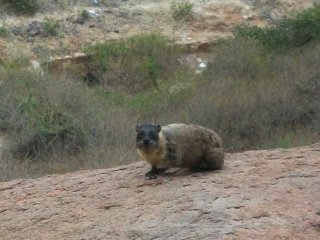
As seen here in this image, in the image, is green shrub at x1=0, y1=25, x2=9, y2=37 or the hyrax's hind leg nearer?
the hyrax's hind leg

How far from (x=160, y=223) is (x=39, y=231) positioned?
1172 millimetres

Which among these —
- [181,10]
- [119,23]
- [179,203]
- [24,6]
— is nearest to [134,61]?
[119,23]

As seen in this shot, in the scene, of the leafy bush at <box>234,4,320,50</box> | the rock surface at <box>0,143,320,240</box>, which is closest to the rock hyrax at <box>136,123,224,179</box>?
the rock surface at <box>0,143,320,240</box>

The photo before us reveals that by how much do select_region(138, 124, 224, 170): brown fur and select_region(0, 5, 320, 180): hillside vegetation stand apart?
240 inches

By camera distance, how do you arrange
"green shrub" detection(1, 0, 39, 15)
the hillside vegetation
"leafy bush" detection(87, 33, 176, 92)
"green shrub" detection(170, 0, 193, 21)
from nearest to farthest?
the hillside vegetation
"leafy bush" detection(87, 33, 176, 92)
"green shrub" detection(1, 0, 39, 15)
"green shrub" detection(170, 0, 193, 21)

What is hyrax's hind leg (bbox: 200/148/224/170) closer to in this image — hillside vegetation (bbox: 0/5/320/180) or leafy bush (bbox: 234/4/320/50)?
hillside vegetation (bbox: 0/5/320/180)

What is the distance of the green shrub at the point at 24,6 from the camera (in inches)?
1045

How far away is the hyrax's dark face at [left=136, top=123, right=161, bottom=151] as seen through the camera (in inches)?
321

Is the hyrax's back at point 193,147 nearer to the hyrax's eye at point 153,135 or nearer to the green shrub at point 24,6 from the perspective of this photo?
the hyrax's eye at point 153,135

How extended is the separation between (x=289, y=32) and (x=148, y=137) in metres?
18.4

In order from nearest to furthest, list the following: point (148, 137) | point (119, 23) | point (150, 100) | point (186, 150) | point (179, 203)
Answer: point (179, 203), point (148, 137), point (186, 150), point (150, 100), point (119, 23)

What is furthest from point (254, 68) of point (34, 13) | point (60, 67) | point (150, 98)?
point (34, 13)

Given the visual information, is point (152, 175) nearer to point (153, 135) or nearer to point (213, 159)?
point (153, 135)

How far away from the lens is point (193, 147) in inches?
330
